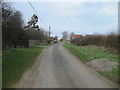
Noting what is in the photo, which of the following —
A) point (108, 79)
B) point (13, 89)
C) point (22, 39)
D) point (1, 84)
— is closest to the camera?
point (13, 89)

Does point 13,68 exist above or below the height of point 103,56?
below

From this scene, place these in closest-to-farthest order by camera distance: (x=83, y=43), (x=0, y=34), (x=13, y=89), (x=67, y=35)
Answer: (x=13, y=89) < (x=0, y=34) < (x=83, y=43) < (x=67, y=35)

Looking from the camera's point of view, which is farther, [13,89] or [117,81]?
[117,81]

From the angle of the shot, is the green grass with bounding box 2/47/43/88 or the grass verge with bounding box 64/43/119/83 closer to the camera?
the green grass with bounding box 2/47/43/88

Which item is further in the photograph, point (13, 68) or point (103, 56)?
point (103, 56)

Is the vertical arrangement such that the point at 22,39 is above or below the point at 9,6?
below

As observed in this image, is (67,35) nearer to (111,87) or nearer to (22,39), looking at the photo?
(22,39)

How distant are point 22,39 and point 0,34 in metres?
25.6

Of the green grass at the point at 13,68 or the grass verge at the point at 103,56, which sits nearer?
the green grass at the point at 13,68

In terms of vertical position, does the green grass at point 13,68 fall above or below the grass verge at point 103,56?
below

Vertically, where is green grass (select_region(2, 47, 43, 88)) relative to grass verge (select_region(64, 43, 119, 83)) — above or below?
below

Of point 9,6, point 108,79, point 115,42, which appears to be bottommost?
point 108,79

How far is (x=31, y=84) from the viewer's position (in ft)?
26.9

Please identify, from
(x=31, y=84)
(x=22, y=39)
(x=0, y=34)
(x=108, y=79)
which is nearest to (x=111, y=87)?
(x=108, y=79)
